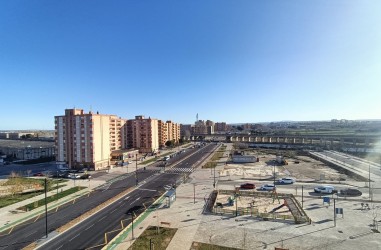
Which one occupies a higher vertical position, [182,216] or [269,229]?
[182,216]

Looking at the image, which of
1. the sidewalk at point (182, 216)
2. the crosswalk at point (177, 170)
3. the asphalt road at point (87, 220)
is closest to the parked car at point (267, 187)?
the sidewalk at point (182, 216)

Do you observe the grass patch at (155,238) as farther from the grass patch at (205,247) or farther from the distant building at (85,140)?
the distant building at (85,140)

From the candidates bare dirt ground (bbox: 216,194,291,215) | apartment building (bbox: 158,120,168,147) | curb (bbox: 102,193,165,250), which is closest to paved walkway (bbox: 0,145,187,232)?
curb (bbox: 102,193,165,250)

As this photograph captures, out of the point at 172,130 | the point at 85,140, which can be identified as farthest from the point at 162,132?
the point at 85,140

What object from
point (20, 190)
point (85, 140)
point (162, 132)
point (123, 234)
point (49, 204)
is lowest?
point (49, 204)

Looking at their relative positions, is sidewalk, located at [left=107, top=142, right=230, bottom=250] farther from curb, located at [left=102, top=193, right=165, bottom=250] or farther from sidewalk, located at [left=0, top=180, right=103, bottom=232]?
sidewalk, located at [left=0, top=180, right=103, bottom=232]

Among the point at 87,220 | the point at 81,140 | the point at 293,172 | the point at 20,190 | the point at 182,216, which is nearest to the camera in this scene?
the point at 87,220

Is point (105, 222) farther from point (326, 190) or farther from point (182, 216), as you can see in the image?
point (326, 190)
